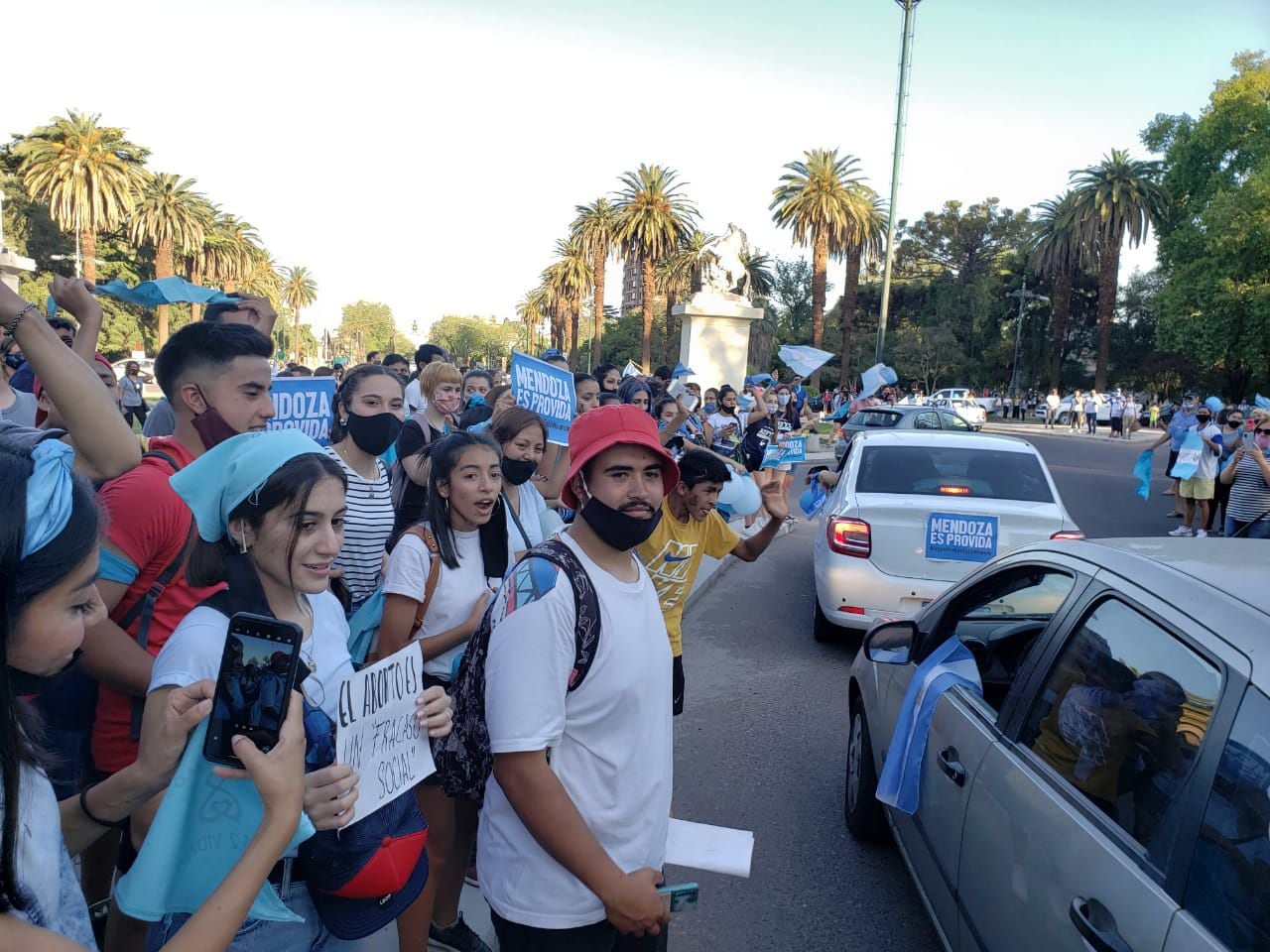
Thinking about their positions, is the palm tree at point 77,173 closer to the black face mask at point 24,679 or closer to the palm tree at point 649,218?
the palm tree at point 649,218

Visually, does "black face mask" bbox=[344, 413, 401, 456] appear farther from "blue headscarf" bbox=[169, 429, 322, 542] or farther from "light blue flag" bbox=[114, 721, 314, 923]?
"light blue flag" bbox=[114, 721, 314, 923]

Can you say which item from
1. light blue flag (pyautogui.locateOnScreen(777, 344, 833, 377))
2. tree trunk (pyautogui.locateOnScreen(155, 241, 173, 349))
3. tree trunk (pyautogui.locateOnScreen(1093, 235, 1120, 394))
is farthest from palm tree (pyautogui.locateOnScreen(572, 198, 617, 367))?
light blue flag (pyautogui.locateOnScreen(777, 344, 833, 377))

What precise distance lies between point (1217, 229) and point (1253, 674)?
40375mm

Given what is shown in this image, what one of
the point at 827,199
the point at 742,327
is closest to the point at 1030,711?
the point at 742,327

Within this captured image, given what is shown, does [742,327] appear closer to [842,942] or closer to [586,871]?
[842,942]

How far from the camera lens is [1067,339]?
205 ft

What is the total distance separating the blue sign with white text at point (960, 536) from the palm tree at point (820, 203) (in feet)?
111

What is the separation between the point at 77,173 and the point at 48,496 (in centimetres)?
4893

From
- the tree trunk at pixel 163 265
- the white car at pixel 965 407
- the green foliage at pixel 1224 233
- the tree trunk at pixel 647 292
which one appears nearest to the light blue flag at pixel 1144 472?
the white car at pixel 965 407

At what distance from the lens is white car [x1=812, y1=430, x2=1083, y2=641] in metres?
6.14

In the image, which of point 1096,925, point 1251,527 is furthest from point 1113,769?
point 1251,527

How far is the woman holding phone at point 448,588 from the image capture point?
9.66 ft

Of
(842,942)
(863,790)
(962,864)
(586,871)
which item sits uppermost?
(586,871)

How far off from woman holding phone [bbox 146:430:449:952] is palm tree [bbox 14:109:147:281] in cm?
4568
